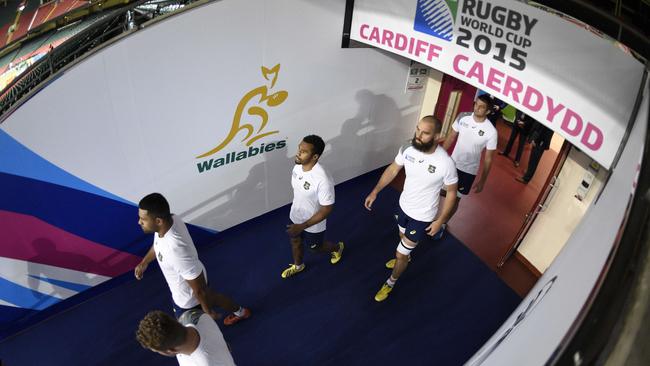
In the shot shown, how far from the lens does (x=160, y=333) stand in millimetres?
1751

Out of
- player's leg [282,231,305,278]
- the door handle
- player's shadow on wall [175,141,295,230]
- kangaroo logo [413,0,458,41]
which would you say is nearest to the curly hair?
player's leg [282,231,305,278]

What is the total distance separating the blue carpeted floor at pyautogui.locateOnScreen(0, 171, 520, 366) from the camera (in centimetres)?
328

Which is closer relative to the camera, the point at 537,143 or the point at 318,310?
the point at 318,310

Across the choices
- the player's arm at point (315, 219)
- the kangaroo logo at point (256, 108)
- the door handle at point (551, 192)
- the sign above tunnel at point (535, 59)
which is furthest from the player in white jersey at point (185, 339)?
the door handle at point (551, 192)

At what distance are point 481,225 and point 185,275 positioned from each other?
354 centimetres

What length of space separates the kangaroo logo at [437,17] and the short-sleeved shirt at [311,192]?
153 centimetres

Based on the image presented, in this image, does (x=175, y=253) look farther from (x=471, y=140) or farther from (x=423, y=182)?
(x=471, y=140)

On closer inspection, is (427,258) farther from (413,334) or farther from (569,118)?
(569,118)

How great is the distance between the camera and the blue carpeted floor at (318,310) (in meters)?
3.28

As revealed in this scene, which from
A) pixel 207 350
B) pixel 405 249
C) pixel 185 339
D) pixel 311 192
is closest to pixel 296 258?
pixel 311 192

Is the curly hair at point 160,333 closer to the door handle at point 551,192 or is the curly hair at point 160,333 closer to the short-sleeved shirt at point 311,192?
the short-sleeved shirt at point 311,192

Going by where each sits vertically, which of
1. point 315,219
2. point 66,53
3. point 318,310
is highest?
point 66,53

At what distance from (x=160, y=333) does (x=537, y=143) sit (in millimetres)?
4998

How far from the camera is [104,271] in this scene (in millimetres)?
3672
